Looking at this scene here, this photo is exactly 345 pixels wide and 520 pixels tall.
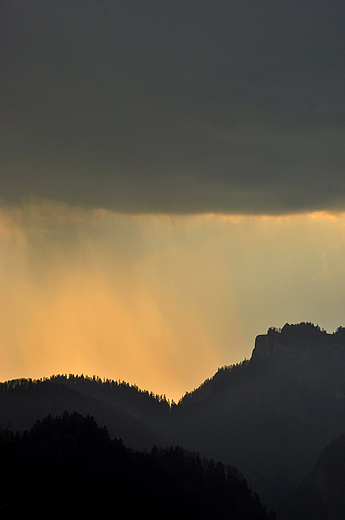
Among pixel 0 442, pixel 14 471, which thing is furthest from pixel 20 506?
pixel 0 442

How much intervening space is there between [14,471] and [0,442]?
109 meters

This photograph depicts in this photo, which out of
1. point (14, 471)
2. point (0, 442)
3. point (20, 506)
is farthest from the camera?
point (14, 471)

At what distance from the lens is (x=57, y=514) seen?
196 metres

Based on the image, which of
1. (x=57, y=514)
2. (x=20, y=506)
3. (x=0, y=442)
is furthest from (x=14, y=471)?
(x=0, y=442)

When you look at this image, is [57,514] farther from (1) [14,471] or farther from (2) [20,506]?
(2) [20,506]

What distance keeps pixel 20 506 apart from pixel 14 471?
101ft

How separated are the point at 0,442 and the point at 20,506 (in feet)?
265

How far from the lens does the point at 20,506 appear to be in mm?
165250

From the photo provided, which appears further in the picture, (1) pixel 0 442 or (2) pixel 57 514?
(2) pixel 57 514

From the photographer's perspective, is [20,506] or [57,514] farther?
[57,514]

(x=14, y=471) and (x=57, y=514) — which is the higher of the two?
(x=14, y=471)

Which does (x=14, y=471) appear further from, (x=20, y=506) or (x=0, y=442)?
(x=0, y=442)

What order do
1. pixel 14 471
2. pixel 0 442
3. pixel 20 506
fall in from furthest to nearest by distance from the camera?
pixel 14 471 < pixel 20 506 < pixel 0 442

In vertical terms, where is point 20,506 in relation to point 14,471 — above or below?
below
